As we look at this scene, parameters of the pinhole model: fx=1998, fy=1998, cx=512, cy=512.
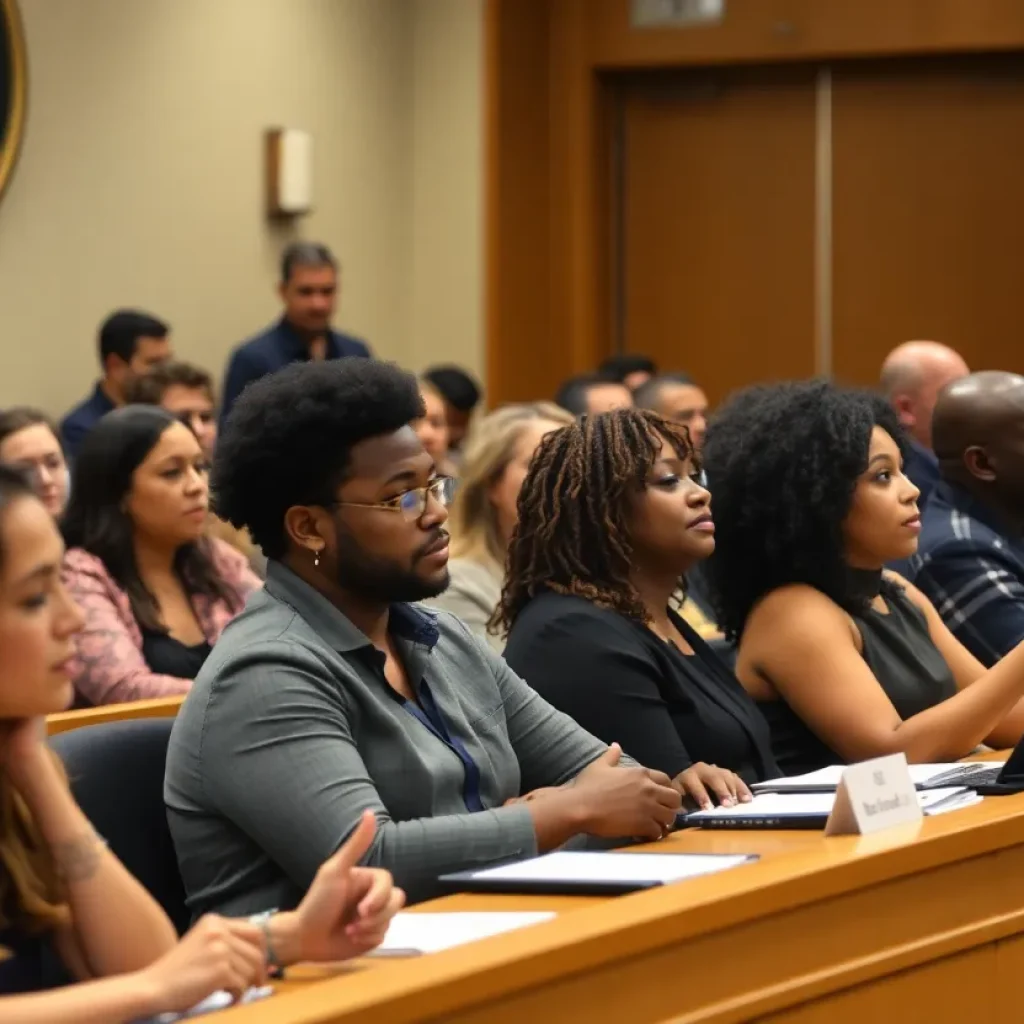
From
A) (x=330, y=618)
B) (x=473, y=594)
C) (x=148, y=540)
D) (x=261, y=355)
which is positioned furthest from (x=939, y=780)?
(x=261, y=355)

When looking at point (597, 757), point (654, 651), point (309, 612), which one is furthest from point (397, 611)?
point (654, 651)

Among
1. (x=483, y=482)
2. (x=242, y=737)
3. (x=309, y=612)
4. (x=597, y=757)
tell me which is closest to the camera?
(x=242, y=737)

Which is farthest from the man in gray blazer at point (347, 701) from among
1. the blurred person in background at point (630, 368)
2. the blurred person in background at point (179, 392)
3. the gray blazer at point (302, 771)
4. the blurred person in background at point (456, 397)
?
the blurred person in background at point (630, 368)

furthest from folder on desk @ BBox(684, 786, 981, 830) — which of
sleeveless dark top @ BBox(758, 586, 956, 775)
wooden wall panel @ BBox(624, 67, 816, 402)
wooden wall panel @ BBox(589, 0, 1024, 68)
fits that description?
wooden wall panel @ BBox(624, 67, 816, 402)

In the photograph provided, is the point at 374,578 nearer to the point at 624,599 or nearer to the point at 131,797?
the point at 131,797

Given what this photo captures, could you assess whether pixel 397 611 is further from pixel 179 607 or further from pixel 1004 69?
pixel 1004 69

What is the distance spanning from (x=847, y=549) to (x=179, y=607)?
169 cm

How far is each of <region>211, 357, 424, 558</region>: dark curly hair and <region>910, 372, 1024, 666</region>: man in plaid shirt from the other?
1808 millimetres

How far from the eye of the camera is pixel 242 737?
2.30 meters

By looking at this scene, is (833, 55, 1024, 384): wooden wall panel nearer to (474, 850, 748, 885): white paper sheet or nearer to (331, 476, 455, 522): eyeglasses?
(331, 476, 455, 522): eyeglasses

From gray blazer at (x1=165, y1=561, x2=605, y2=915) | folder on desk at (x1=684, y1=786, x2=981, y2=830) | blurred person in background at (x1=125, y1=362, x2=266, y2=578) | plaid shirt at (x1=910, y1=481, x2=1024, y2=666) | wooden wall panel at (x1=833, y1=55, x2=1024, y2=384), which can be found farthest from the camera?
wooden wall panel at (x1=833, y1=55, x2=1024, y2=384)

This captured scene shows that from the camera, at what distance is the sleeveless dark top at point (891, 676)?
3389 mm

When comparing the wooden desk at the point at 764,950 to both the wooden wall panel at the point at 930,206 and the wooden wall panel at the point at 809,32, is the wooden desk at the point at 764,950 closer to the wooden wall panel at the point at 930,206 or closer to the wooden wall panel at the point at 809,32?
the wooden wall panel at the point at 809,32

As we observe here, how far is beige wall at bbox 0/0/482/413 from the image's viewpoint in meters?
6.69
